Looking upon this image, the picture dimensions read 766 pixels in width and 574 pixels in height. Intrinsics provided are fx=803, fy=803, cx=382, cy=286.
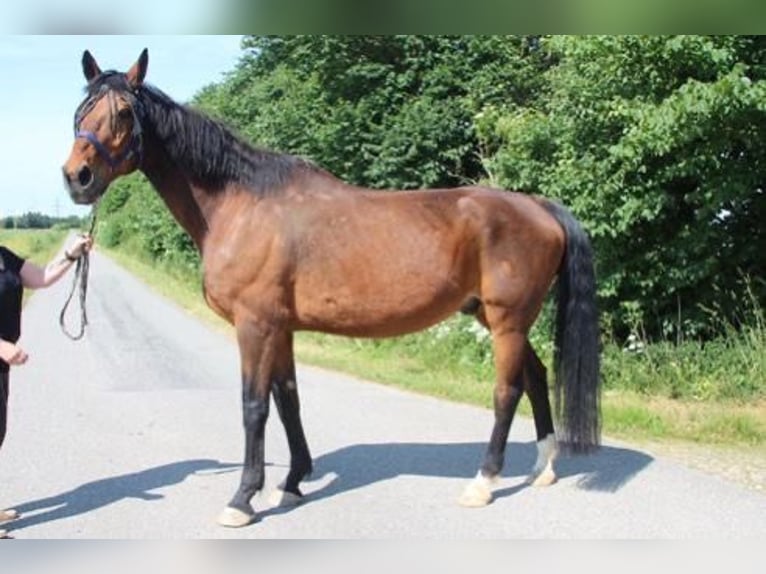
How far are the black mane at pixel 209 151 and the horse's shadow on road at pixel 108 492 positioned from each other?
1955 millimetres

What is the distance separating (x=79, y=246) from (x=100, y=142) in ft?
1.98

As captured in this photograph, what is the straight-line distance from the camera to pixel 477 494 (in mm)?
4762

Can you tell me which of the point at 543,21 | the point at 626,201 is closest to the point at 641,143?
the point at 626,201

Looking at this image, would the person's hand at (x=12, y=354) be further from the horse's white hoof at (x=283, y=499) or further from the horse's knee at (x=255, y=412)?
the horse's white hoof at (x=283, y=499)

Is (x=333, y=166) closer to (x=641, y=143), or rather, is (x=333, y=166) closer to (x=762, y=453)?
(x=641, y=143)

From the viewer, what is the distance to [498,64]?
45.8ft

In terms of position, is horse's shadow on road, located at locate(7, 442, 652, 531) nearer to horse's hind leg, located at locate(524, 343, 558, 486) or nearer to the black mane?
horse's hind leg, located at locate(524, 343, 558, 486)

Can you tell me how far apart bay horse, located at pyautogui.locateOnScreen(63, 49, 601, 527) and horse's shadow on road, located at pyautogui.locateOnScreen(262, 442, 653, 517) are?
269 millimetres

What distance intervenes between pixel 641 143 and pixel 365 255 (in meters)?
4.27

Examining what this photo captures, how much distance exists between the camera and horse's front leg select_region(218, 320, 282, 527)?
464 cm

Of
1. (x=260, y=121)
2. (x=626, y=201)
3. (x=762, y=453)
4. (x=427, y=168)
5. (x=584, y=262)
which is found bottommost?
(x=762, y=453)

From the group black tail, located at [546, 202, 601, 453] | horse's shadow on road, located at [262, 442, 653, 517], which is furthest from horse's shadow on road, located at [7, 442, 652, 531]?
black tail, located at [546, 202, 601, 453]

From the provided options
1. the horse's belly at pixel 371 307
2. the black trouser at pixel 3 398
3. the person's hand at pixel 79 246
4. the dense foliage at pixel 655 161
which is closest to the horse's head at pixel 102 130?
the person's hand at pixel 79 246

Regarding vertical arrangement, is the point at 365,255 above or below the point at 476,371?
above
